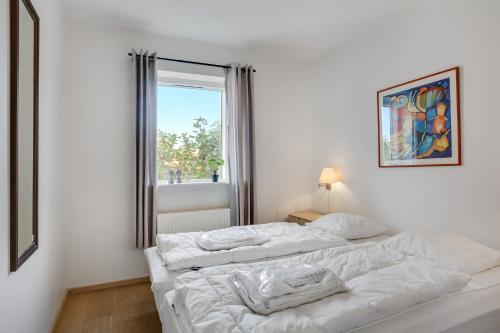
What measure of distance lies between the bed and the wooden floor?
32.9 inches

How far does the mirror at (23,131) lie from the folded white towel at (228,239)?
111 centimetres

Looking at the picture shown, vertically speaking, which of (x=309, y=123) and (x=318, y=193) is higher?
(x=309, y=123)

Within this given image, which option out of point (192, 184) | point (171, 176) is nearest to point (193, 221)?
point (192, 184)

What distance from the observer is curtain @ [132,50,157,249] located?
2877mm

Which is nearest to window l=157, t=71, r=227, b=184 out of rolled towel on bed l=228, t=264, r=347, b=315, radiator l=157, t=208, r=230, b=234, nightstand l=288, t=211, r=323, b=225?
radiator l=157, t=208, r=230, b=234

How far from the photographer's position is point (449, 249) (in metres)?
1.92

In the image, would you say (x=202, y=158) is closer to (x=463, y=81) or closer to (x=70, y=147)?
(x=70, y=147)

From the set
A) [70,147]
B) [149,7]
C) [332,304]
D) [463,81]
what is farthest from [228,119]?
[332,304]

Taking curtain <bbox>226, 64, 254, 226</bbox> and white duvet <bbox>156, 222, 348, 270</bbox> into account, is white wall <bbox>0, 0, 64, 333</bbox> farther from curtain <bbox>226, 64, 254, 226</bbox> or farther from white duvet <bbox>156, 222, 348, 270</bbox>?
curtain <bbox>226, 64, 254, 226</bbox>

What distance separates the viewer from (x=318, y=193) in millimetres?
3746

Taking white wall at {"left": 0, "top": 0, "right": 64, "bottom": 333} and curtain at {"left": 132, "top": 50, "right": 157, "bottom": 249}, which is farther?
curtain at {"left": 132, "top": 50, "right": 157, "bottom": 249}

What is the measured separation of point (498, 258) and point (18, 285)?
2828mm

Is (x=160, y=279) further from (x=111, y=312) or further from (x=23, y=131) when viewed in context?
(x=23, y=131)

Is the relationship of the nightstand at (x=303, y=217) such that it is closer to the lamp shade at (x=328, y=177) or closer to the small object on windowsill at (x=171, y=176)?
the lamp shade at (x=328, y=177)
